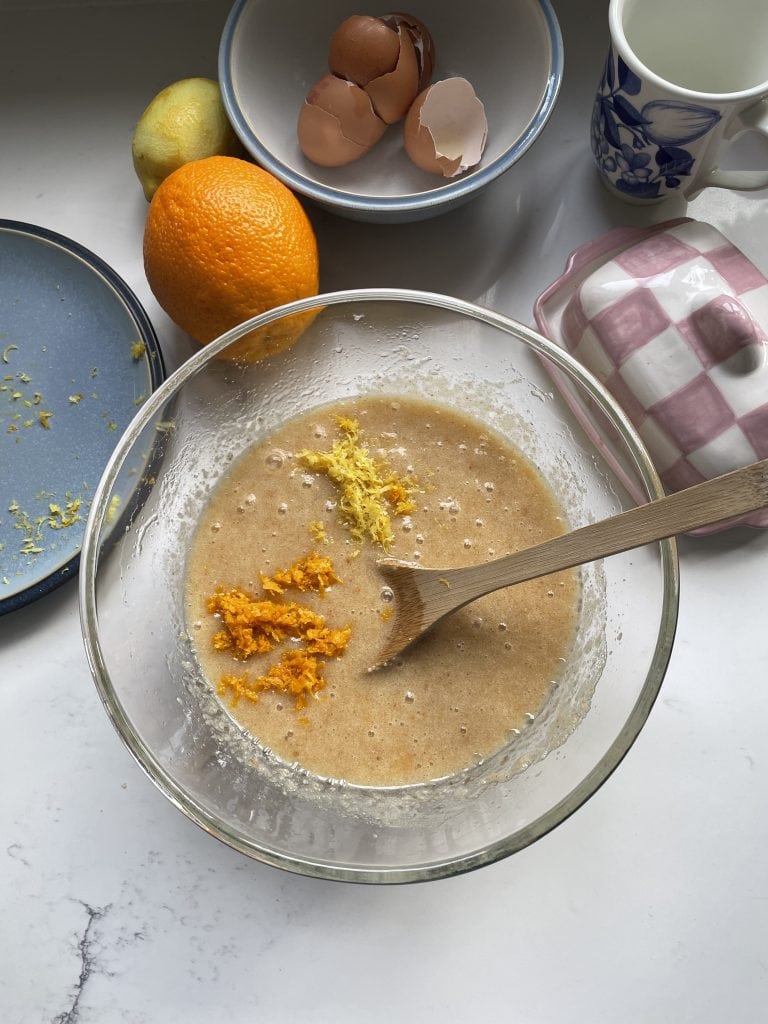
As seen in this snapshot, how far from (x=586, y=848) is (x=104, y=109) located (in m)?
1.33

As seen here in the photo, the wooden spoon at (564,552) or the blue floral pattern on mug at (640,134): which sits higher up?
the blue floral pattern on mug at (640,134)

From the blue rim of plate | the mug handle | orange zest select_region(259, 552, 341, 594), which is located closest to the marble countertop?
orange zest select_region(259, 552, 341, 594)

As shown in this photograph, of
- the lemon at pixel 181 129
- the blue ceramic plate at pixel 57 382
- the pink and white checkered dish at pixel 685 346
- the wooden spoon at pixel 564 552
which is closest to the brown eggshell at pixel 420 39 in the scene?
the lemon at pixel 181 129

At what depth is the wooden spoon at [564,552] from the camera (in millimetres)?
958

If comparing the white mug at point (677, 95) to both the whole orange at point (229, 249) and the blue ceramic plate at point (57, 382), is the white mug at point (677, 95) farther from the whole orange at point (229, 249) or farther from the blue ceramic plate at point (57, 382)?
the blue ceramic plate at point (57, 382)

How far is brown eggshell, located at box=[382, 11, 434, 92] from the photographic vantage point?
4.35ft

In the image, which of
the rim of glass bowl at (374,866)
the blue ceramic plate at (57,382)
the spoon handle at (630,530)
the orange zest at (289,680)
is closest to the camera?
the spoon handle at (630,530)

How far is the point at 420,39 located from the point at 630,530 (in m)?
0.77

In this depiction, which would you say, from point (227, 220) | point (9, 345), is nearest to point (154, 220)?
point (227, 220)

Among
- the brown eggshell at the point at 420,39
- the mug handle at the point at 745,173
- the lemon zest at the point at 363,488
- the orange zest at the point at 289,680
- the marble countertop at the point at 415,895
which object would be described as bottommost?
the marble countertop at the point at 415,895

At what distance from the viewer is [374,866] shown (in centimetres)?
115

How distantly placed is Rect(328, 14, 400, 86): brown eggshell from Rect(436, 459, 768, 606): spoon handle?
69 centimetres

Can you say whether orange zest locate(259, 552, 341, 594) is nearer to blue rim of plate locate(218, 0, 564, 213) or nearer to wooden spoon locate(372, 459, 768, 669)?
wooden spoon locate(372, 459, 768, 669)

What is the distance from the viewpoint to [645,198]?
4.58 ft
